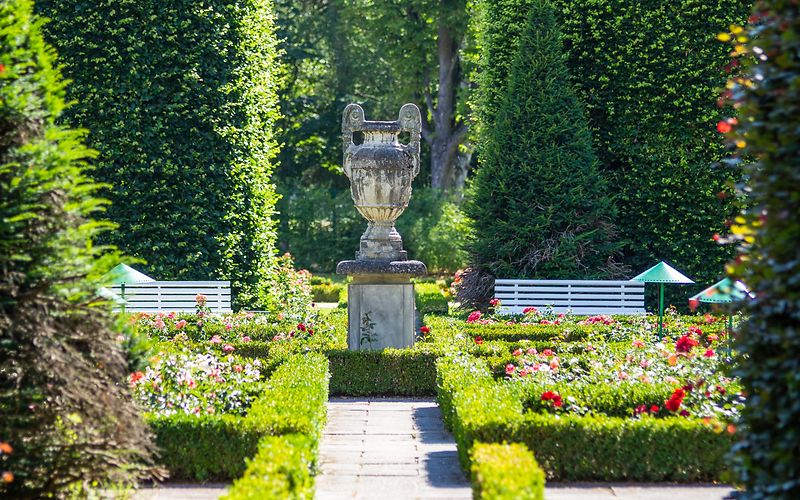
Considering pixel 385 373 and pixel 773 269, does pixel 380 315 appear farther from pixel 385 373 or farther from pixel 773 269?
pixel 773 269

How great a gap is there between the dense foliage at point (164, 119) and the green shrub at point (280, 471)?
948cm

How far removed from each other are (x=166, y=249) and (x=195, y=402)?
7.99 metres

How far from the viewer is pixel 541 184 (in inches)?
642

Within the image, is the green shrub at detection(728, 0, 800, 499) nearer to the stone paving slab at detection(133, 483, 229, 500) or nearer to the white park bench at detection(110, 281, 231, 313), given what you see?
the stone paving slab at detection(133, 483, 229, 500)

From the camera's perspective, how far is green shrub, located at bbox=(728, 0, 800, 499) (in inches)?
178

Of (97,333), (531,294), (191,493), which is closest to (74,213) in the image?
(97,333)

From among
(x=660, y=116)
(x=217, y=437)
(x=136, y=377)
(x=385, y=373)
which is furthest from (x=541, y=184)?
(x=217, y=437)

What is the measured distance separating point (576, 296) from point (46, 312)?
11406 mm

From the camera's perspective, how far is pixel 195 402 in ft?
26.0

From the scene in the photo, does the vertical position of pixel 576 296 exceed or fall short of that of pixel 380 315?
it exceeds it

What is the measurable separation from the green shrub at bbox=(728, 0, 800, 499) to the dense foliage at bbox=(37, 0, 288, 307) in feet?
38.1

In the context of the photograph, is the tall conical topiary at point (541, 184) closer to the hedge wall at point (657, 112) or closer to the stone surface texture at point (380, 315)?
the hedge wall at point (657, 112)

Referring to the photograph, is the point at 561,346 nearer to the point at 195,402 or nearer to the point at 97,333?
the point at 195,402

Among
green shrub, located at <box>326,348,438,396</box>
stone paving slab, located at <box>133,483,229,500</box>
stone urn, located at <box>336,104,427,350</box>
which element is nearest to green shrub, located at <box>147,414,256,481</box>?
stone paving slab, located at <box>133,483,229,500</box>
